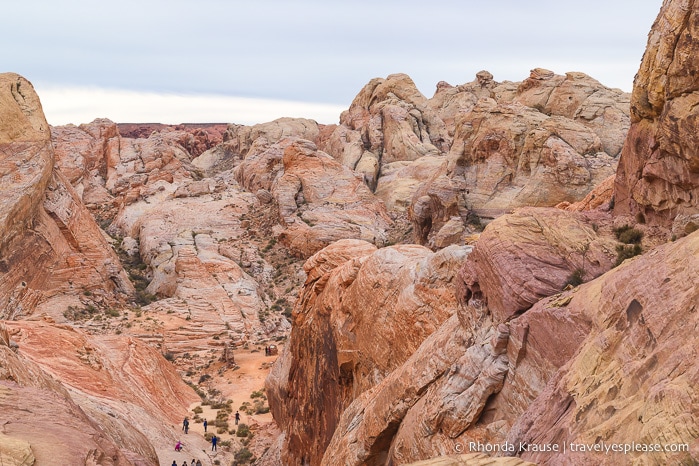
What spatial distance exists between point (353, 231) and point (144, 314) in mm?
21117

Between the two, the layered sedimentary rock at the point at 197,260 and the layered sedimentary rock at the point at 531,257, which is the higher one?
the layered sedimentary rock at the point at 531,257

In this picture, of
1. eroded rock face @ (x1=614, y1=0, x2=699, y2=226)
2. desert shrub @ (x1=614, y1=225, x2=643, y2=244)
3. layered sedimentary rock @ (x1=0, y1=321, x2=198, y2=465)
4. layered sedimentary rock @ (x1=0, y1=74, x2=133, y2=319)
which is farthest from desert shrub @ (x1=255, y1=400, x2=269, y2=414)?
desert shrub @ (x1=614, y1=225, x2=643, y2=244)

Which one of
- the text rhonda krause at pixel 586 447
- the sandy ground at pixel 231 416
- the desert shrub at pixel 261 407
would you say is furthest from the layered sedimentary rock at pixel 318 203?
the text rhonda krause at pixel 586 447

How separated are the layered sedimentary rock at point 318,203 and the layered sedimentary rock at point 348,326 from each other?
26514 millimetres

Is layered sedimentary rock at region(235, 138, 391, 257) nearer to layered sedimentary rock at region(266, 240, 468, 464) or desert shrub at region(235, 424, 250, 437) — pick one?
desert shrub at region(235, 424, 250, 437)

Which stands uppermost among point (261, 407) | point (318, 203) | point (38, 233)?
point (318, 203)

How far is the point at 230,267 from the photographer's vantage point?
4928 cm

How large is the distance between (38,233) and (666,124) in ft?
144

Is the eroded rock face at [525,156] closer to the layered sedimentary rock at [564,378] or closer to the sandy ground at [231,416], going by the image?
the sandy ground at [231,416]

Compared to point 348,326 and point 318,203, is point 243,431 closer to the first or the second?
point 348,326

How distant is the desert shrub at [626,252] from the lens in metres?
11.8

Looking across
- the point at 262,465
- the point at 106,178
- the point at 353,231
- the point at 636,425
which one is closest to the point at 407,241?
the point at 353,231

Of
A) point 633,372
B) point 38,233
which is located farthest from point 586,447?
point 38,233

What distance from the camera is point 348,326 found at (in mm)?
20953
